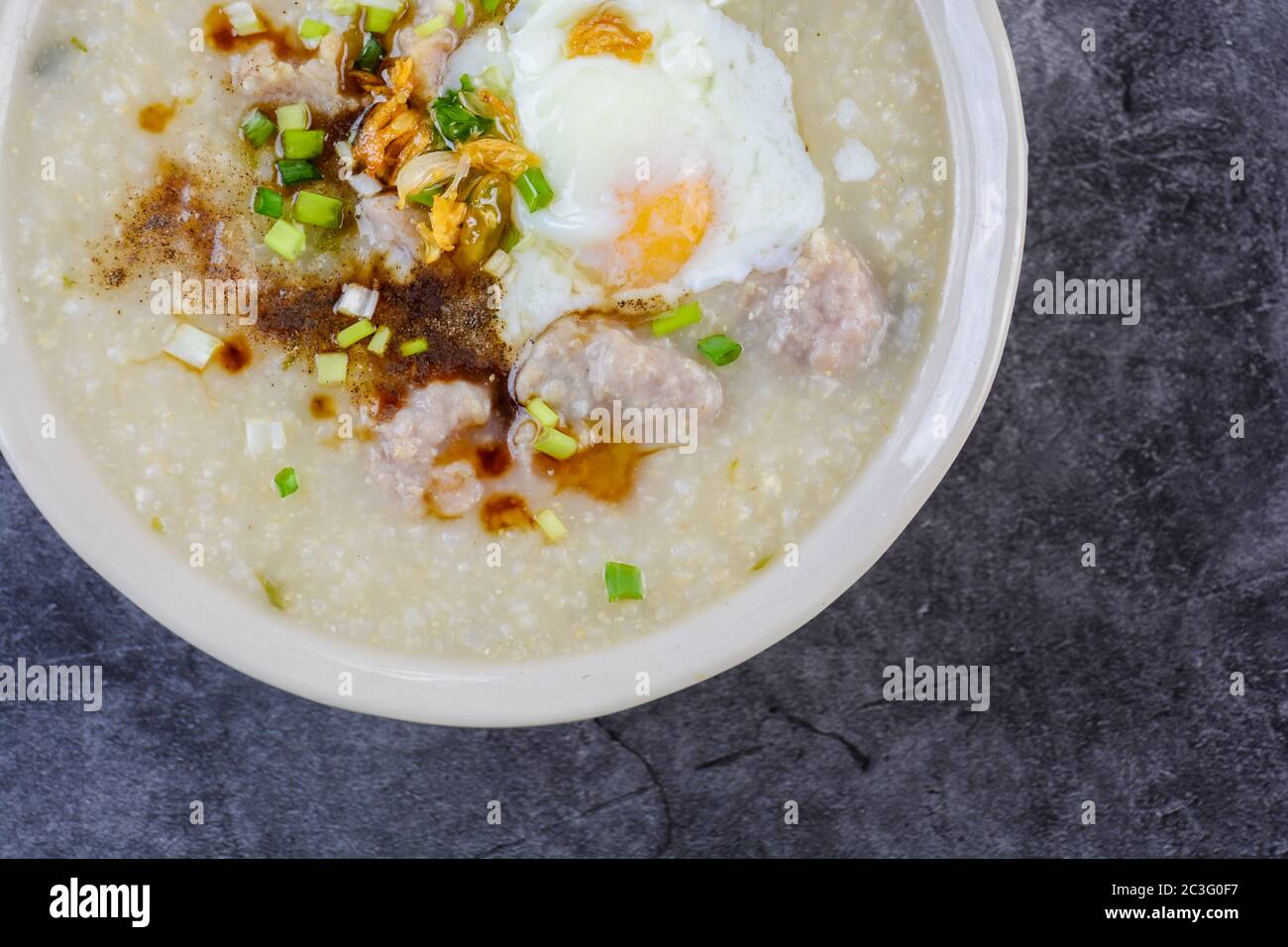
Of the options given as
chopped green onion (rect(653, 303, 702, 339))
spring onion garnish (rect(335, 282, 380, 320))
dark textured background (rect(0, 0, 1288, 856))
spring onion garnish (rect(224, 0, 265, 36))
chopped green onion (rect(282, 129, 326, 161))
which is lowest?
dark textured background (rect(0, 0, 1288, 856))

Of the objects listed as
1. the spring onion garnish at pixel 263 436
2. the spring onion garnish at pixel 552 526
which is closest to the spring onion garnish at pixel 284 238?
the spring onion garnish at pixel 263 436

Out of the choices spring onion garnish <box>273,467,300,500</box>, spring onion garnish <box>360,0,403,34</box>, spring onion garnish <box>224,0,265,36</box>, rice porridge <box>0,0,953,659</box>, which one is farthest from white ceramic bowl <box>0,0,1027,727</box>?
spring onion garnish <box>360,0,403,34</box>

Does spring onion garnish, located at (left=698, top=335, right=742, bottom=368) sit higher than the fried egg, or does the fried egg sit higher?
the fried egg

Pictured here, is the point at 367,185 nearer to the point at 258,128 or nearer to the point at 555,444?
the point at 258,128

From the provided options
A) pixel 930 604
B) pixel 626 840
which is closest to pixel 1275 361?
pixel 930 604

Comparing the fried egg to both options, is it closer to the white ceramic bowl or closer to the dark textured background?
the white ceramic bowl

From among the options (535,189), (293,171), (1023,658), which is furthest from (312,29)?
(1023,658)

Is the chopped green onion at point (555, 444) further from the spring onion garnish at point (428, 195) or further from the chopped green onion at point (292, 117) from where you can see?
the chopped green onion at point (292, 117)
